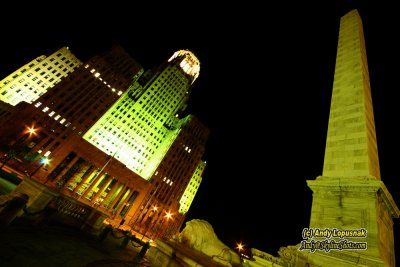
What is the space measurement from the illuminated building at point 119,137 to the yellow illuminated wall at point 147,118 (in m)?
0.28

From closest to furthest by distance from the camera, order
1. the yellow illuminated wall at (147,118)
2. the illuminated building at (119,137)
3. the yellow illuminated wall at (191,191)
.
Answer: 1. the illuminated building at (119,137)
2. the yellow illuminated wall at (147,118)
3. the yellow illuminated wall at (191,191)

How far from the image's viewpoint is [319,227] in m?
7.75

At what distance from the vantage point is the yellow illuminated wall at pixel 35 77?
58531 millimetres

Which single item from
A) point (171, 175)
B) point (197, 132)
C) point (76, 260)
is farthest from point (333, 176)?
point (197, 132)

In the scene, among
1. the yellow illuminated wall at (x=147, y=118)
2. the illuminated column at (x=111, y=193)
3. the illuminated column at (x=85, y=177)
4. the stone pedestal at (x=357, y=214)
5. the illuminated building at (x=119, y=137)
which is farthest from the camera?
the yellow illuminated wall at (x=147, y=118)

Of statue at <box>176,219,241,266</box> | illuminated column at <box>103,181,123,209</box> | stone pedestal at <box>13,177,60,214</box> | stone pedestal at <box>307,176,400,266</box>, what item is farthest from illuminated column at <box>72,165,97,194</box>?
stone pedestal at <box>307,176,400,266</box>

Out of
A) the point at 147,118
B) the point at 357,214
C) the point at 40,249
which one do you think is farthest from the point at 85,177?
the point at 357,214

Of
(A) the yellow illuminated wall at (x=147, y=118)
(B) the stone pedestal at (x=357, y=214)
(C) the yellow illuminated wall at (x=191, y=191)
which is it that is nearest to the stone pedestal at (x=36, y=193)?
(B) the stone pedestal at (x=357, y=214)

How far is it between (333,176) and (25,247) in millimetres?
10830

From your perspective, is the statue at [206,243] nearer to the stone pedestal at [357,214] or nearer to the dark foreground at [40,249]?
the dark foreground at [40,249]

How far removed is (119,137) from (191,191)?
38478 mm

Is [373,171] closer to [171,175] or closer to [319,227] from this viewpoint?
[319,227]

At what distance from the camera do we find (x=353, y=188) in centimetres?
767

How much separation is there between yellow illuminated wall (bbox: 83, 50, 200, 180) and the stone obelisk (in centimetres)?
5412
